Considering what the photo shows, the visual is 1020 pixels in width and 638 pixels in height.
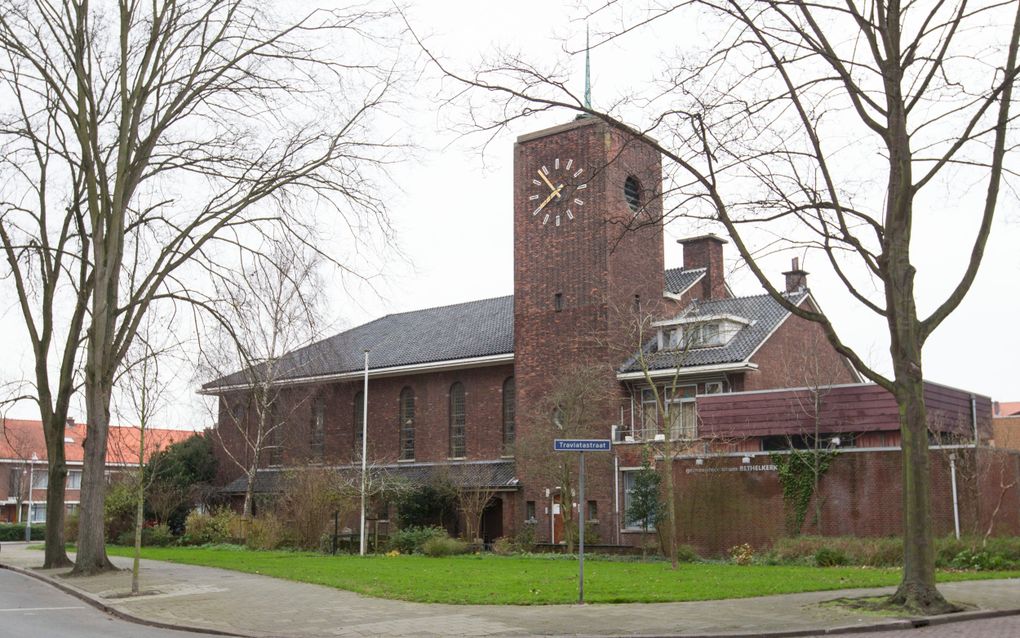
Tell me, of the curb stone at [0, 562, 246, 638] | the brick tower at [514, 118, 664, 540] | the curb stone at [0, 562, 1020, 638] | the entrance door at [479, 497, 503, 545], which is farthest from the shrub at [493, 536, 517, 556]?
the curb stone at [0, 562, 1020, 638]

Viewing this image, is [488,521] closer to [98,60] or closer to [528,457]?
[528,457]

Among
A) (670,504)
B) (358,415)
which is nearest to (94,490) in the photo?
(670,504)

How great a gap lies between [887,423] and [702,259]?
15.4 m

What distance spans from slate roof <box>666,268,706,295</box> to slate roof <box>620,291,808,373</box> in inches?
82.8

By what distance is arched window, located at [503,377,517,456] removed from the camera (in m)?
40.1

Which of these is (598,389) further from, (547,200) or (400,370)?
(400,370)

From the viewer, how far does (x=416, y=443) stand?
43.2 metres

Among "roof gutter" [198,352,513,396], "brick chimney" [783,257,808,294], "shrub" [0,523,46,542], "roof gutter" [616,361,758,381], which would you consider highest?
"brick chimney" [783,257,808,294]

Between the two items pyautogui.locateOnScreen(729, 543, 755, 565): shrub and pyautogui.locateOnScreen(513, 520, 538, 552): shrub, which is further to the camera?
pyautogui.locateOnScreen(513, 520, 538, 552): shrub

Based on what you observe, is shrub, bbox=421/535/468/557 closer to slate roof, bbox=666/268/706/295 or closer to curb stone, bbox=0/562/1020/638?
slate roof, bbox=666/268/706/295

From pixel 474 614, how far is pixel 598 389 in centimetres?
2052

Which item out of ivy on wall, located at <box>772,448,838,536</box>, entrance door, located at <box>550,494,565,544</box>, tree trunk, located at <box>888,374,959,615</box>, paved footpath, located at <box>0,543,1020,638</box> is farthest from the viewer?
entrance door, located at <box>550,494,565,544</box>

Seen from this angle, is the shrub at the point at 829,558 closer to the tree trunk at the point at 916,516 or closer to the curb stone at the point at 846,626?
the curb stone at the point at 846,626

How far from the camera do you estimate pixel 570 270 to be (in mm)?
37656
